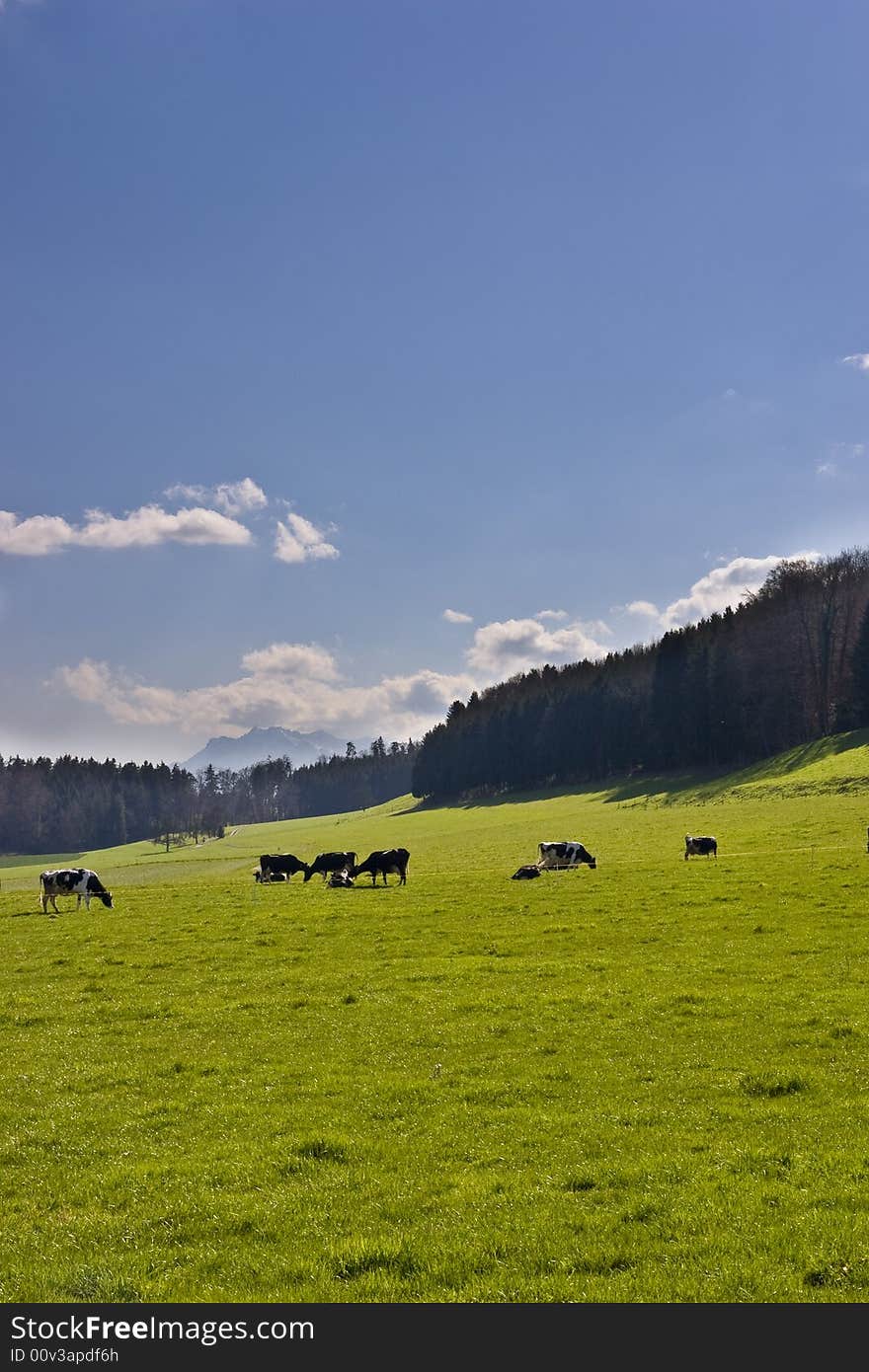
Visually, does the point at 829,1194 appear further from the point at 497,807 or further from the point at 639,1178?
the point at 497,807

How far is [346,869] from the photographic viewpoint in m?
43.3

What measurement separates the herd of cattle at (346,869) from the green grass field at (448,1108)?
9.07 meters

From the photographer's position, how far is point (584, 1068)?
13008 mm

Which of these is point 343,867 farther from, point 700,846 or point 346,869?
point 700,846

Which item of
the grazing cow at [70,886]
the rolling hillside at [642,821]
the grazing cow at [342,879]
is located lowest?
the rolling hillside at [642,821]

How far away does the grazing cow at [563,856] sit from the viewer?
1657 inches

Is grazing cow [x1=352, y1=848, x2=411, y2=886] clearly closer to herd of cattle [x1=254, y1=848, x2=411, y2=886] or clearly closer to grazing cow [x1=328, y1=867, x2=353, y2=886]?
herd of cattle [x1=254, y1=848, x2=411, y2=886]

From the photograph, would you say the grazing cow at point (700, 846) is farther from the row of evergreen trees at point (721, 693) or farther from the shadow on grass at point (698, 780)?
the row of evergreen trees at point (721, 693)

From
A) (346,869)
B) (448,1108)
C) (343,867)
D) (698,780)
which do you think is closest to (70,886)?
(346,869)

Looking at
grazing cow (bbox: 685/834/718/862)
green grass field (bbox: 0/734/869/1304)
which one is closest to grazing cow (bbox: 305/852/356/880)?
green grass field (bbox: 0/734/869/1304)

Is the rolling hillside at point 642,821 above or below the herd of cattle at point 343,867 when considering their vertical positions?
below

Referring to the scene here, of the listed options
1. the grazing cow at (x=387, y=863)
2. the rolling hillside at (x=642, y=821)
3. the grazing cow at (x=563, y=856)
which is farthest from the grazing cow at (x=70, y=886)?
the grazing cow at (x=563, y=856)

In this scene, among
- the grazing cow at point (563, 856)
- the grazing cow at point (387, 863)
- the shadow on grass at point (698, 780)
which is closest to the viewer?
the grazing cow at point (387, 863)

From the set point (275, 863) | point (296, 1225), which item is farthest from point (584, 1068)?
point (275, 863)
